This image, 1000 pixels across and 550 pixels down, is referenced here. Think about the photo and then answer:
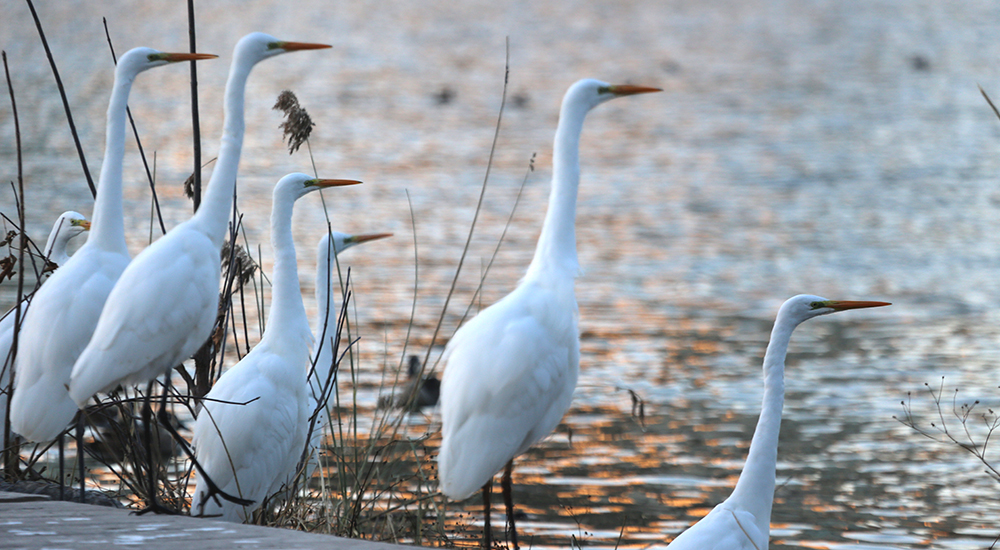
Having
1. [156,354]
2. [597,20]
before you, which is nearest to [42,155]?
[156,354]

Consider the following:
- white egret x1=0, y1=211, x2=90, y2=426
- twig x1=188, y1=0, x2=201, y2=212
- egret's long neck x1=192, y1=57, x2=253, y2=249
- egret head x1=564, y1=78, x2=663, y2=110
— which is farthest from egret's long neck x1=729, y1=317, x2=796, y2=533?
white egret x1=0, y1=211, x2=90, y2=426

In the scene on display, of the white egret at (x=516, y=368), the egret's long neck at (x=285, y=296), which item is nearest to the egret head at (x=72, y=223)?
the egret's long neck at (x=285, y=296)

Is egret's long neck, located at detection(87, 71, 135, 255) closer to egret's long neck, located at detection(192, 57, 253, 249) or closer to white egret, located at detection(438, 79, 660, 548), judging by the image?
egret's long neck, located at detection(192, 57, 253, 249)

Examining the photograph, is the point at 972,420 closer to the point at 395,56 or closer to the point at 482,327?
the point at 482,327

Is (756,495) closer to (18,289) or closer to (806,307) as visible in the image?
(806,307)

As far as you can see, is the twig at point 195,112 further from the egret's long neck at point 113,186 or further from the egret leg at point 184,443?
the egret leg at point 184,443

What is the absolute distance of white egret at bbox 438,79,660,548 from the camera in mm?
3854

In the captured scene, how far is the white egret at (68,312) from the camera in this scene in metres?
3.72

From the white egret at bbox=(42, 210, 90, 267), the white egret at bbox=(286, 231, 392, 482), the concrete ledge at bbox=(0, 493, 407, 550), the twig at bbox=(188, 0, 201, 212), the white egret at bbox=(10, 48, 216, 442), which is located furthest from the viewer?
the white egret at bbox=(42, 210, 90, 267)

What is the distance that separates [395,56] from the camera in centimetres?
3562

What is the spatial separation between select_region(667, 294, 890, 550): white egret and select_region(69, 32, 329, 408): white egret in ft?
5.87

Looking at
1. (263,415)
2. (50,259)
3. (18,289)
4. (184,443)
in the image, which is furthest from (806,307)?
(50,259)

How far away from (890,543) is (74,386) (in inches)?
170

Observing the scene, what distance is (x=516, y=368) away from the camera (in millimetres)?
3832
